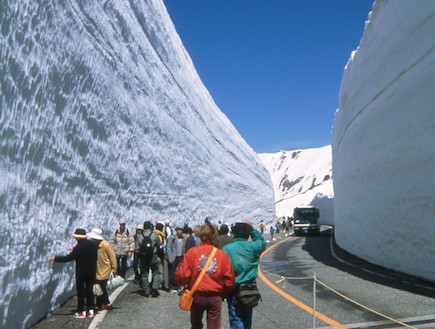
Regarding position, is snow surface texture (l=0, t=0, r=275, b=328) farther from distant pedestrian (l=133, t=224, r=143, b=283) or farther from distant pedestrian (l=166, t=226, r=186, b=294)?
distant pedestrian (l=166, t=226, r=186, b=294)

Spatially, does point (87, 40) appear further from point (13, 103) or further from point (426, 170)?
point (426, 170)

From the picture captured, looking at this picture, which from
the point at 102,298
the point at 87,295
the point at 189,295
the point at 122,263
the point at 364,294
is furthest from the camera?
the point at 122,263

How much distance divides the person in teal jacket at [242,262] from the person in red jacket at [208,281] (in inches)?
10.9

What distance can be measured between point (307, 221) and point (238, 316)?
31.0 metres

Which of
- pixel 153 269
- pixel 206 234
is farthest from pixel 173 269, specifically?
pixel 206 234

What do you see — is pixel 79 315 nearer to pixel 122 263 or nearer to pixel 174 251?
pixel 174 251

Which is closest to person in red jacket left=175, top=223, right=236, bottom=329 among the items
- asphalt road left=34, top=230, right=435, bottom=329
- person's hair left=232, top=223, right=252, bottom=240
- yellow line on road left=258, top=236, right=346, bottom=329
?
person's hair left=232, top=223, right=252, bottom=240

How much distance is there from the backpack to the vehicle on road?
26833 millimetres

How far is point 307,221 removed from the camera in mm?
34375

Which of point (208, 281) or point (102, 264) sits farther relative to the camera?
point (102, 264)

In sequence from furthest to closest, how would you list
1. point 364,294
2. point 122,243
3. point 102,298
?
point 122,243 → point 364,294 → point 102,298

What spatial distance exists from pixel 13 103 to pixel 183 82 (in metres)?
19.4

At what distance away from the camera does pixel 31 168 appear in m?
6.65

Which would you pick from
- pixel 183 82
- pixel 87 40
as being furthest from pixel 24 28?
pixel 183 82
